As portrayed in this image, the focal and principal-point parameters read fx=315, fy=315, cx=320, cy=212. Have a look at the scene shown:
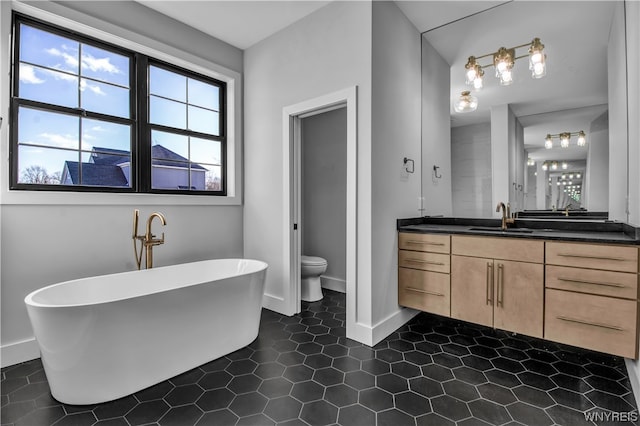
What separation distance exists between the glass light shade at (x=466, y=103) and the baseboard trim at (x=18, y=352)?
153 inches

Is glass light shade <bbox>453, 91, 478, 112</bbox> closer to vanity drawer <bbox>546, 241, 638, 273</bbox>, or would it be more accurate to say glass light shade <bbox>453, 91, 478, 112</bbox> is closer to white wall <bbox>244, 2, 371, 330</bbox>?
white wall <bbox>244, 2, 371, 330</bbox>

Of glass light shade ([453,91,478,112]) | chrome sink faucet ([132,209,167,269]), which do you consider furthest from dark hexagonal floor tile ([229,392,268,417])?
glass light shade ([453,91,478,112])

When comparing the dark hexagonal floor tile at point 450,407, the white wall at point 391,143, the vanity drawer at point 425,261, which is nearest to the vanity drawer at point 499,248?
the vanity drawer at point 425,261

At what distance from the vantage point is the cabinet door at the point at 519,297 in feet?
6.82

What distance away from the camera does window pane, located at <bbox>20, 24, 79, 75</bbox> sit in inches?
89.7

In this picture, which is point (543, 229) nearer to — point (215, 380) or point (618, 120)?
point (618, 120)

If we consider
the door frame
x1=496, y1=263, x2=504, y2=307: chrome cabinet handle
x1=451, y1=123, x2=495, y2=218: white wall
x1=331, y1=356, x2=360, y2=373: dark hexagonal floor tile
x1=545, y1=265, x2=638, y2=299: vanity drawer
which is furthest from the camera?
the door frame

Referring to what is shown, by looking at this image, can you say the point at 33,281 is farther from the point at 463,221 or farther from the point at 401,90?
the point at 463,221

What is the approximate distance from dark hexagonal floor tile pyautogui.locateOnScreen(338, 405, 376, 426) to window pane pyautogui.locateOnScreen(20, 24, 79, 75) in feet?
10.1

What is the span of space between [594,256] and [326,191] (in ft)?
8.86

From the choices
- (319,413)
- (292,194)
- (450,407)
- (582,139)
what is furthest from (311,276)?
(582,139)

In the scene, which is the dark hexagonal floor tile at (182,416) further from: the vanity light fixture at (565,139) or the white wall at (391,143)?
the vanity light fixture at (565,139)

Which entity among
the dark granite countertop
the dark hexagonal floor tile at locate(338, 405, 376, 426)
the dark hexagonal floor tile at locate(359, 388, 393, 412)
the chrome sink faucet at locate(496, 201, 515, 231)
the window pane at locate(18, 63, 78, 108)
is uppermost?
the window pane at locate(18, 63, 78, 108)

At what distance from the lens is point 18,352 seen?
2.14m
